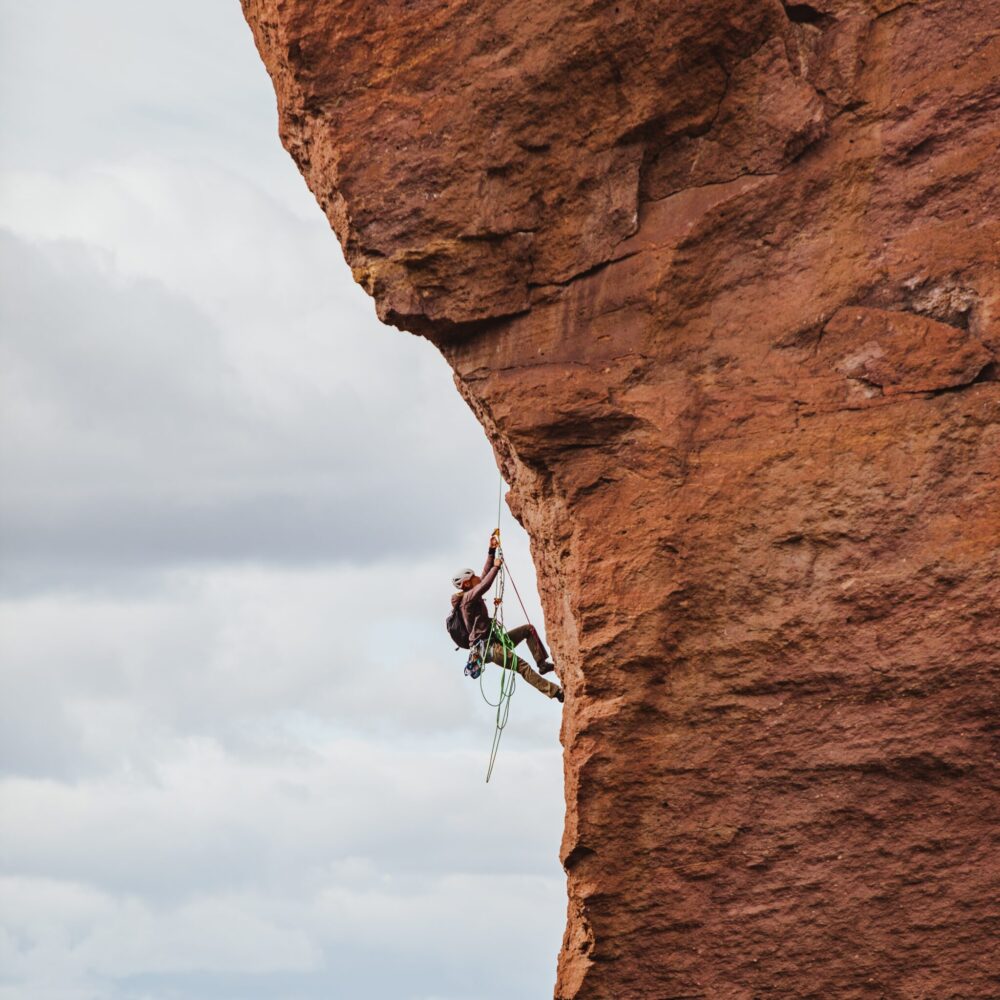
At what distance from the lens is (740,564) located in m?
12.9

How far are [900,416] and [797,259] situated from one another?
1.37 meters


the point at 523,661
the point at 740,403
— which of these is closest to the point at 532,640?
the point at 523,661

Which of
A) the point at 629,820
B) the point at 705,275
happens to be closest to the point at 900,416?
the point at 705,275

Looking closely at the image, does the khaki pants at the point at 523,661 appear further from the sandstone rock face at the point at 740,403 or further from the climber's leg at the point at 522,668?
the sandstone rock face at the point at 740,403

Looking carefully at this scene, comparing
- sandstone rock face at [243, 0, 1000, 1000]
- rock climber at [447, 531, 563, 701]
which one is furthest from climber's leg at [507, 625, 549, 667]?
sandstone rock face at [243, 0, 1000, 1000]

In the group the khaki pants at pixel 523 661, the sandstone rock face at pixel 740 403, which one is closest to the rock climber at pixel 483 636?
the khaki pants at pixel 523 661

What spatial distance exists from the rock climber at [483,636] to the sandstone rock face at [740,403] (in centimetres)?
249

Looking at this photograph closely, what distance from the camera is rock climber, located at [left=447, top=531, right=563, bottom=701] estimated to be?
15773 millimetres

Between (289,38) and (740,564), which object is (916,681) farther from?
(289,38)

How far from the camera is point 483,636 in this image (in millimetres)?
15953

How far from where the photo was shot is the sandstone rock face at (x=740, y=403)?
12.7 m

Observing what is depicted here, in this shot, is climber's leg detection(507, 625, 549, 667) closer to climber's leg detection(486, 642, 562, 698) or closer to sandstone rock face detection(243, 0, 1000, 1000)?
climber's leg detection(486, 642, 562, 698)

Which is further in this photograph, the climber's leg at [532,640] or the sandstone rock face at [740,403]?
the climber's leg at [532,640]

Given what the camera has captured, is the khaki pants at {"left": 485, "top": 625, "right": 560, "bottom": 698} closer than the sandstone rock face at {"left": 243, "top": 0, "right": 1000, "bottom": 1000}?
No
